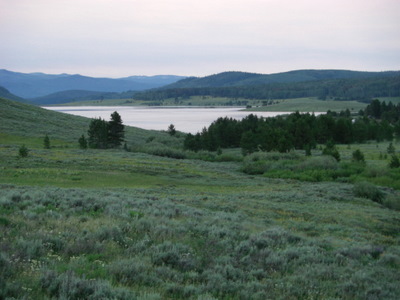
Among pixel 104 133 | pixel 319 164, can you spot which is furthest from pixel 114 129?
pixel 319 164

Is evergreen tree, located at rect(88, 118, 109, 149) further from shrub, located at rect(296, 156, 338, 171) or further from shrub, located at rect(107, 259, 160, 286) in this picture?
shrub, located at rect(107, 259, 160, 286)

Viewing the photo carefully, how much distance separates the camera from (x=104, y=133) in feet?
188

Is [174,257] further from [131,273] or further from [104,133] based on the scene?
[104,133]

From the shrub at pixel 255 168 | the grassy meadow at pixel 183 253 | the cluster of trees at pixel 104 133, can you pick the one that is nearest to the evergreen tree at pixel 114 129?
the cluster of trees at pixel 104 133

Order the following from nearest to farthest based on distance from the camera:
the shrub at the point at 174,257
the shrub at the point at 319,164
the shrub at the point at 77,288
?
the shrub at the point at 77,288
the shrub at the point at 174,257
the shrub at the point at 319,164

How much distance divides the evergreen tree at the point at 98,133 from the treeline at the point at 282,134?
13.9m

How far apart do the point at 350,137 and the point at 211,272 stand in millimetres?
80435

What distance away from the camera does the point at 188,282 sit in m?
6.49

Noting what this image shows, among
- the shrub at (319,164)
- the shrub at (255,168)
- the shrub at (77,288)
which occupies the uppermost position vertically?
the shrub at (77,288)

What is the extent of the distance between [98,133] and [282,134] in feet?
92.0

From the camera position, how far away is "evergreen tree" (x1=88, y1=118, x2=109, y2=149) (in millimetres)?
56906

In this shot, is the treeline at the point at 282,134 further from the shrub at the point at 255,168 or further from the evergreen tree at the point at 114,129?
the shrub at the point at 255,168

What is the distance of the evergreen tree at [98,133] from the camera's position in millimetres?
56906

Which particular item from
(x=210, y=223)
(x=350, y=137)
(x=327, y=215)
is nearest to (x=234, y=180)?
(x=327, y=215)
